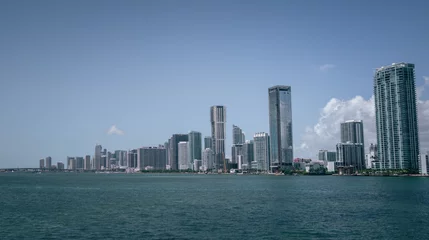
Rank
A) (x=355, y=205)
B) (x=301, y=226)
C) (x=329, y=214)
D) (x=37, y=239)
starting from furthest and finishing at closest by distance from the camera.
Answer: (x=355, y=205)
(x=329, y=214)
(x=301, y=226)
(x=37, y=239)

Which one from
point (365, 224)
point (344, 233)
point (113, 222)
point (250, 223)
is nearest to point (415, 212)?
point (365, 224)

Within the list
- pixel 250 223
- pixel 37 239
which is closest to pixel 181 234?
pixel 250 223

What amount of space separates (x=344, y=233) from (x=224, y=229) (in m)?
16.2

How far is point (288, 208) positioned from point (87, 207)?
130 ft

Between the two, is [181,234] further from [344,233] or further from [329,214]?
[329,214]

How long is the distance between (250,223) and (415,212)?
34.4 meters

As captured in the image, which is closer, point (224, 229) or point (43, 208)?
point (224, 229)

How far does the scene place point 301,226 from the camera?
6350 cm

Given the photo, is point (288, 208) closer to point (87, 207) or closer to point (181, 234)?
point (181, 234)

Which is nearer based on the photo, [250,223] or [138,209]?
[250,223]

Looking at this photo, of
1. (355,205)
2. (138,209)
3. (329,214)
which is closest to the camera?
(329,214)

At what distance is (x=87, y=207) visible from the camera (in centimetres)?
8594

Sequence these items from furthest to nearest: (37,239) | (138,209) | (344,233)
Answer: (138,209) → (344,233) → (37,239)

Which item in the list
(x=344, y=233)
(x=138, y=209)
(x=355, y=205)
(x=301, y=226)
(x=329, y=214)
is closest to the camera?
(x=344, y=233)
